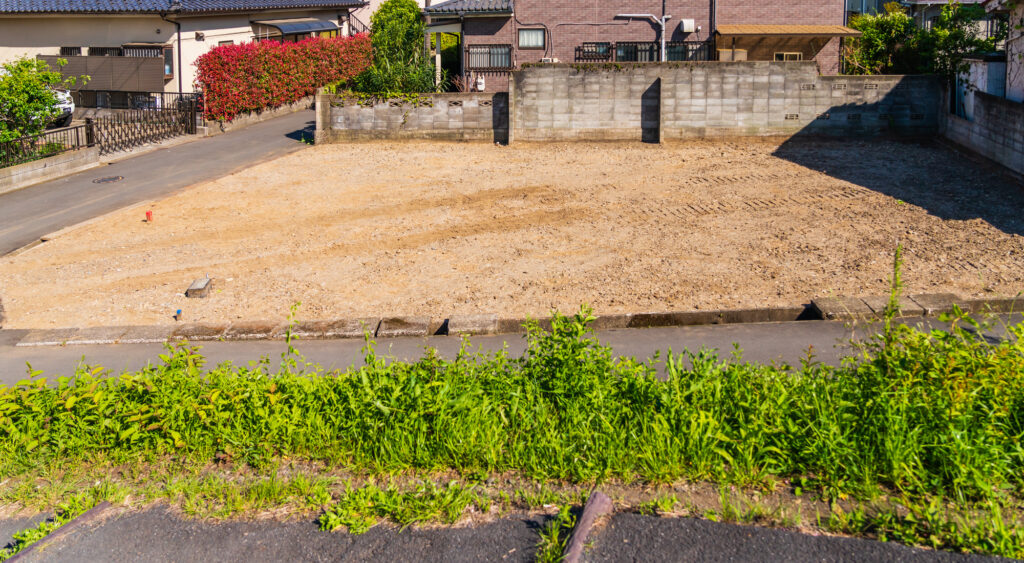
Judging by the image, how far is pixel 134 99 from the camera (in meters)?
26.3

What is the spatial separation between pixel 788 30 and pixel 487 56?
342 inches

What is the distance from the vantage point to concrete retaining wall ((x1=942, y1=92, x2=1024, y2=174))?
14.1 m

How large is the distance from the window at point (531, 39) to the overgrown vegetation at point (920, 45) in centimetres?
881

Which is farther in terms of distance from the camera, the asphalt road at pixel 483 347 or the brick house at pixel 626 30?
the brick house at pixel 626 30

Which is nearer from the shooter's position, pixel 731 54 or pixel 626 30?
pixel 731 54

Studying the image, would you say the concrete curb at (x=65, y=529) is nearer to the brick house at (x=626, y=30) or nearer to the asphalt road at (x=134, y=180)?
the asphalt road at (x=134, y=180)

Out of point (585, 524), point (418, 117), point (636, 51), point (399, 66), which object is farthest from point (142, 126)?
point (585, 524)

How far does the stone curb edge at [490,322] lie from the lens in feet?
29.0

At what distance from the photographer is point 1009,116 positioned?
14.3 meters

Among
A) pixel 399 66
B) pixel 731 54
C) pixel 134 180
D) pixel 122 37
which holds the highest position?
pixel 122 37

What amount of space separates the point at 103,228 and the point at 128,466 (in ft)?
31.0

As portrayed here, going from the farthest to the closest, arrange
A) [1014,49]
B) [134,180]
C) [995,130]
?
[134,180] < [1014,49] < [995,130]

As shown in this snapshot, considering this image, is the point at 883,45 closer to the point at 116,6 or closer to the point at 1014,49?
the point at 1014,49

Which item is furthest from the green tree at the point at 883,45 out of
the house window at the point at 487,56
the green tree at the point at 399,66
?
the green tree at the point at 399,66
